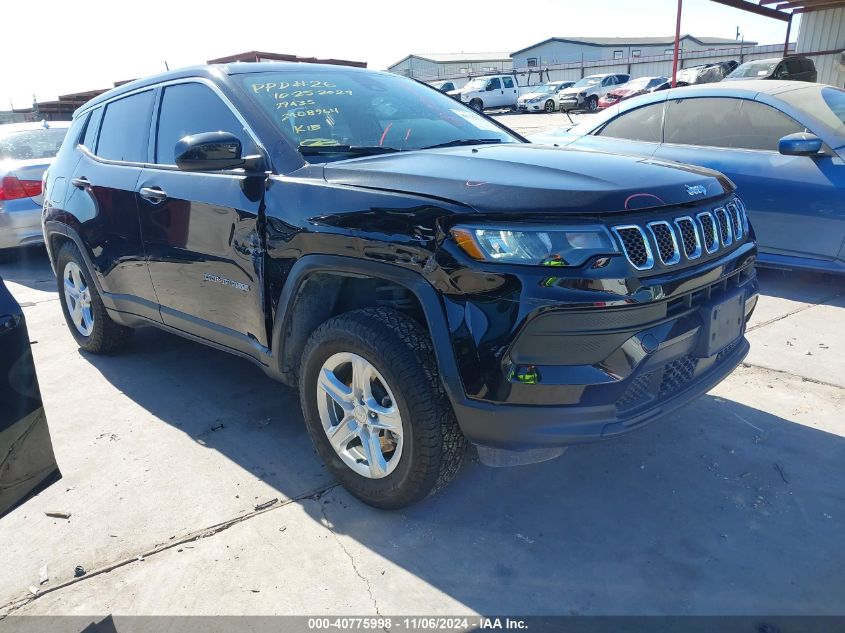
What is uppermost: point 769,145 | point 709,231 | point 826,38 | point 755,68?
point 826,38

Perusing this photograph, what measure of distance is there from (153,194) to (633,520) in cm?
277

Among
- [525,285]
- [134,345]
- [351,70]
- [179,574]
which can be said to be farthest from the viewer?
[134,345]

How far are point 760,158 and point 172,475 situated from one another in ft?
15.4

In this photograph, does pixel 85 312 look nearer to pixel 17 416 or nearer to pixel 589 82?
pixel 17 416

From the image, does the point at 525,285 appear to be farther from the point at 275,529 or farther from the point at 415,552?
the point at 275,529

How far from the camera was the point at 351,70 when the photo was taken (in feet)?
11.8

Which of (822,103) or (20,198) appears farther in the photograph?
(20,198)

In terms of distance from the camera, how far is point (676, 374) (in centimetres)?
237

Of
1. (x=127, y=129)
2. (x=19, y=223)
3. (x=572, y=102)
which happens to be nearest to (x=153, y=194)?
(x=127, y=129)

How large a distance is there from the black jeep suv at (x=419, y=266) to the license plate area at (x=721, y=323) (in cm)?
1

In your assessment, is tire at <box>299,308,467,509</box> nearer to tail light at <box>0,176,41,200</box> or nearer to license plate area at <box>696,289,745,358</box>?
license plate area at <box>696,289,745,358</box>

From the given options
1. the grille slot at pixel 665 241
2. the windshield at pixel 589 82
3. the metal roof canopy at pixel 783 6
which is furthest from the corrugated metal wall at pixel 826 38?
the windshield at pixel 589 82

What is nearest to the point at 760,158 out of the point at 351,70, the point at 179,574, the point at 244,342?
the point at 351,70

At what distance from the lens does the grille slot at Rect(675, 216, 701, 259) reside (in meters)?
2.28
